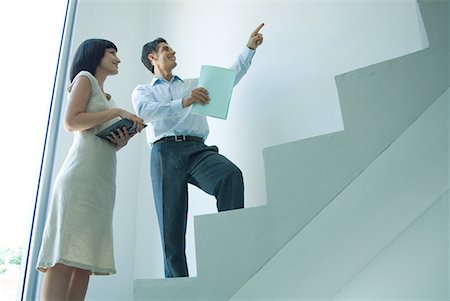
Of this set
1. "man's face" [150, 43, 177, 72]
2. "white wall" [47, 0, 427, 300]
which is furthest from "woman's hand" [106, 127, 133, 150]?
"white wall" [47, 0, 427, 300]

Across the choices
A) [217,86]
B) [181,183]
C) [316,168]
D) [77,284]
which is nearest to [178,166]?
[181,183]

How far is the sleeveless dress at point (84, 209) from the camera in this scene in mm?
1460

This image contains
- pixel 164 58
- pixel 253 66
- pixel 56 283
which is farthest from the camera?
pixel 253 66

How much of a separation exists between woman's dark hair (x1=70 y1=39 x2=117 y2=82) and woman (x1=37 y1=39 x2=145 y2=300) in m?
0.08

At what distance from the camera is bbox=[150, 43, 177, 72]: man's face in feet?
7.54

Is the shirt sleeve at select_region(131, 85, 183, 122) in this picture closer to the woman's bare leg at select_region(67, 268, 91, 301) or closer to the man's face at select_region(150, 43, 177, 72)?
the man's face at select_region(150, 43, 177, 72)

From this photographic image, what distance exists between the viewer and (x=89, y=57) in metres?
1.80

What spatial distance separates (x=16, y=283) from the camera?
7.23 ft

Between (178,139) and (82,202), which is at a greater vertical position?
(178,139)

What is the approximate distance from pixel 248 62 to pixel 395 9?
790mm

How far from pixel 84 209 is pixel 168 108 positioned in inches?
24.6

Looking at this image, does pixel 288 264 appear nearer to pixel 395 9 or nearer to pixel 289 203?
pixel 289 203

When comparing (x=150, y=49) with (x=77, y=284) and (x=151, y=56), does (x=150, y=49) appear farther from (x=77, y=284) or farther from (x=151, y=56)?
(x=77, y=284)

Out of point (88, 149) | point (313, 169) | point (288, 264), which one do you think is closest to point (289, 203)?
point (313, 169)
